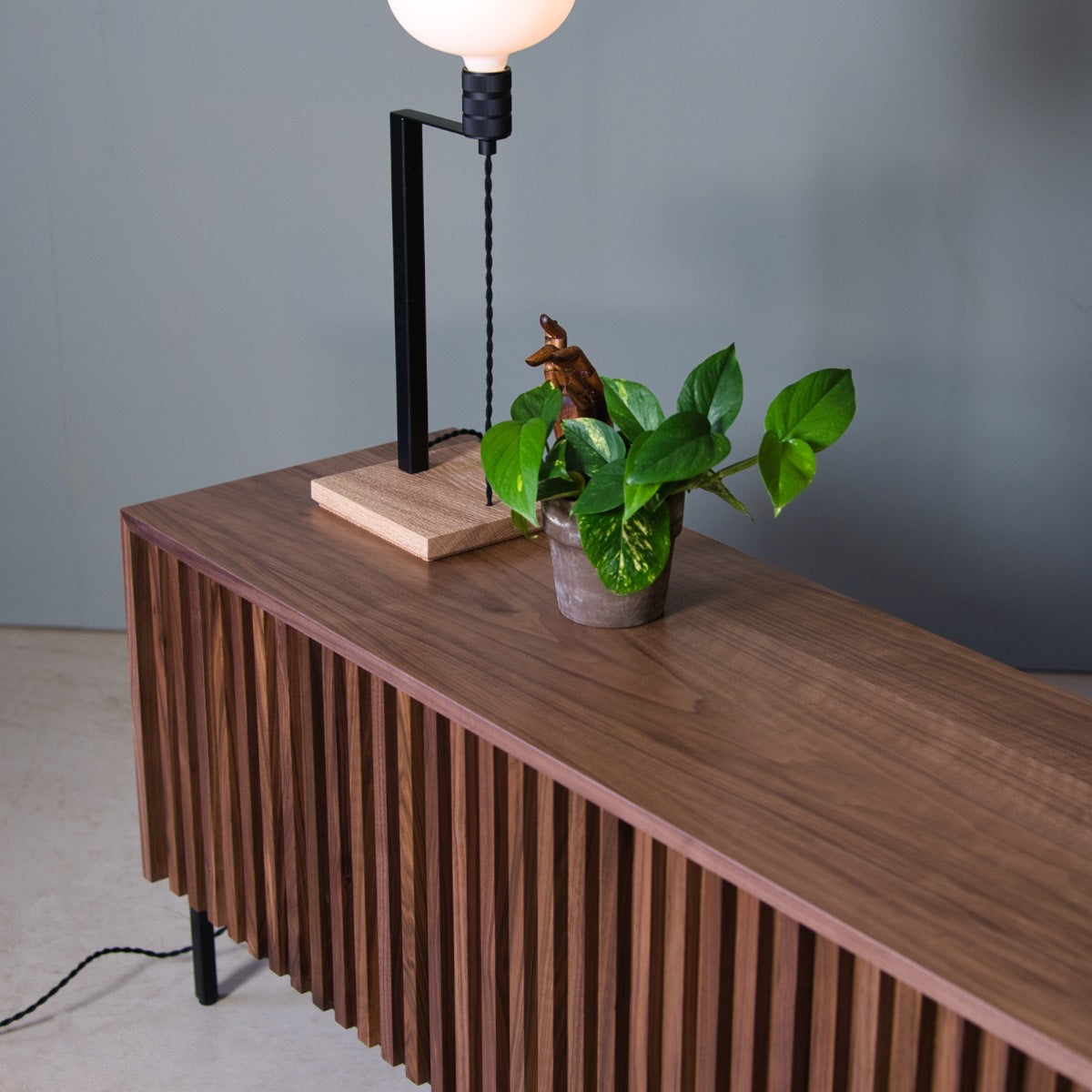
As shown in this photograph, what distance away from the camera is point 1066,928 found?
1.14 metres

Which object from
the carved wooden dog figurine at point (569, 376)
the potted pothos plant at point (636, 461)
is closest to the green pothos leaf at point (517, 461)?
the potted pothos plant at point (636, 461)

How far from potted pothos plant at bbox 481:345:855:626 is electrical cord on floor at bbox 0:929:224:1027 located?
3.55ft

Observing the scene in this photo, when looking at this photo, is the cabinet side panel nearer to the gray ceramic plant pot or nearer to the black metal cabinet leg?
the black metal cabinet leg

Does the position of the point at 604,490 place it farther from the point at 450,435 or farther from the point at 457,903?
the point at 450,435

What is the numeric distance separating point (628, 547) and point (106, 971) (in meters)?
1.32

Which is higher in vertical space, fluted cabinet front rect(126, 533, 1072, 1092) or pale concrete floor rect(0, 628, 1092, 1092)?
fluted cabinet front rect(126, 533, 1072, 1092)

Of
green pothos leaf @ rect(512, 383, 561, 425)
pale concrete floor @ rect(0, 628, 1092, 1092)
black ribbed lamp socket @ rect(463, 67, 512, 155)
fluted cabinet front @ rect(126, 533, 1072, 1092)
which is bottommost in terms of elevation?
pale concrete floor @ rect(0, 628, 1092, 1092)

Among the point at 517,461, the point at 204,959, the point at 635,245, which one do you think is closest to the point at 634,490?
the point at 517,461

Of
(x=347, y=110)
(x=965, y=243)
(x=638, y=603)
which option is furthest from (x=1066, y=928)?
(x=347, y=110)

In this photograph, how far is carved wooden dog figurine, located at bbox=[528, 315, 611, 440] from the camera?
5.47 ft

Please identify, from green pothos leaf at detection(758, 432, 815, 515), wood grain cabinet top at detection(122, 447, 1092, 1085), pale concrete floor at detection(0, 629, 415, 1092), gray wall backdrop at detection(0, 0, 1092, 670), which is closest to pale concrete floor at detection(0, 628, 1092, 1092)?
pale concrete floor at detection(0, 629, 415, 1092)

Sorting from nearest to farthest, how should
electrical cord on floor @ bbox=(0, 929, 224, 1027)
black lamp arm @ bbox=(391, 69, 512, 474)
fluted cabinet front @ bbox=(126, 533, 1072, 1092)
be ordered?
fluted cabinet front @ bbox=(126, 533, 1072, 1092) < black lamp arm @ bbox=(391, 69, 512, 474) < electrical cord on floor @ bbox=(0, 929, 224, 1027)

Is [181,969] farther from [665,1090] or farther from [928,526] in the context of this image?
[928,526]

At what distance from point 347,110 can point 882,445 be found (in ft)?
3.98
